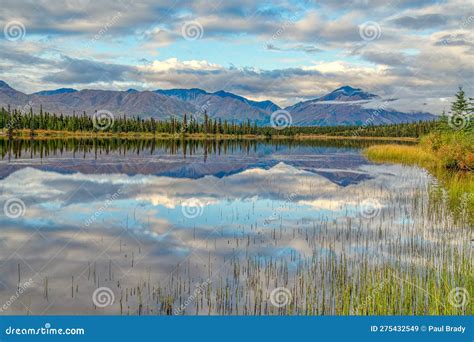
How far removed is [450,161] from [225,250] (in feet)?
123

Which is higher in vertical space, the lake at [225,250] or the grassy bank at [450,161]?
the grassy bank at [450,161]

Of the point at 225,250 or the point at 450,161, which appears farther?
the point at 450,161

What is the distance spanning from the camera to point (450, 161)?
47.1 m

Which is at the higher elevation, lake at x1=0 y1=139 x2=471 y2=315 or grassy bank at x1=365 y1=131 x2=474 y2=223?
grassy bank at x1=365 y1=131 x2=474 y2=223

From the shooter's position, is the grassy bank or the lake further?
the grassy bank

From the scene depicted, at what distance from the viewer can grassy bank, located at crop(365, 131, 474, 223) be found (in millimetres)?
27703

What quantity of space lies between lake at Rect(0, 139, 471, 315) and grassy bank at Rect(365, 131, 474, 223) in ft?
3.98

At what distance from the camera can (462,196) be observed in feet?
92.8

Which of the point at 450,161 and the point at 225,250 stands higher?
the point at 450,161

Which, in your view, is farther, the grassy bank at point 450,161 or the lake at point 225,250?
the grassy bank at point 450,161

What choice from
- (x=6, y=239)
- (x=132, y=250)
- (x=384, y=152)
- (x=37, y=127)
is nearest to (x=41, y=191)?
(x=6, y=239)

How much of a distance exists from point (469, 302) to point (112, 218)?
15.5m

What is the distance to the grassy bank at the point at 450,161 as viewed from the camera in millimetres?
27703

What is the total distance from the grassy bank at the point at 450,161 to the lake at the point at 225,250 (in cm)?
121
